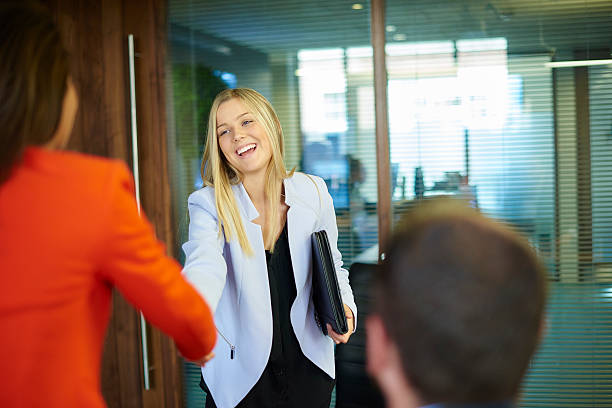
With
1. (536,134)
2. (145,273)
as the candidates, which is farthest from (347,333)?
(536,134)

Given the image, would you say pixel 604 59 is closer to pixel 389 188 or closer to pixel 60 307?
pixel 389 188

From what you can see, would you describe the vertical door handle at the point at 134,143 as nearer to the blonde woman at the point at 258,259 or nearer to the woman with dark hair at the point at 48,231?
the blonde woman at the point at 258,259

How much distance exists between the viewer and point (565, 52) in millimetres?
3090

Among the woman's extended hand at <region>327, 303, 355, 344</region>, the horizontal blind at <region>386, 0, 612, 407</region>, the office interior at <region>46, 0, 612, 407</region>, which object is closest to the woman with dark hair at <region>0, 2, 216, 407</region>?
the woman's extended hand at <region>327, 303, 355, 344</region>

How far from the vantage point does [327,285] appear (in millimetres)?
1862

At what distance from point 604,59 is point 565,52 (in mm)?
188

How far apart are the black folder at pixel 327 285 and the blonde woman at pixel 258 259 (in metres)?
0.05

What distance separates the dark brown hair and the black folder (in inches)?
40.1

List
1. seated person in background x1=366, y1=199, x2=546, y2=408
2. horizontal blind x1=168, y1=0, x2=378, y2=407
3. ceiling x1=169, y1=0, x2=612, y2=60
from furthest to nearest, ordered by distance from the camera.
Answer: horizontal blind x1=168, y1=0, x2=378, y2=407 → ceiling x1=169, y1=0, x2=612, y2=60 → seated person in background x1=366, y1=199, x2=546, y2=408

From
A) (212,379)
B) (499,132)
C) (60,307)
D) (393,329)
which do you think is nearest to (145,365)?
(212,379)

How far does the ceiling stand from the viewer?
10.1 feet

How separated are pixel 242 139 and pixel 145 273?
103 cm

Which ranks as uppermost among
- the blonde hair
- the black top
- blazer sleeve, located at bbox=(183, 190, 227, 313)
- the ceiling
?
the ceiling

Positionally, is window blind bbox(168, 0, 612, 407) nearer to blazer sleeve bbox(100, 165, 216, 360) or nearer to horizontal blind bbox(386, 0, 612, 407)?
horizontal blind bbox(386, 0, 612, 407)
